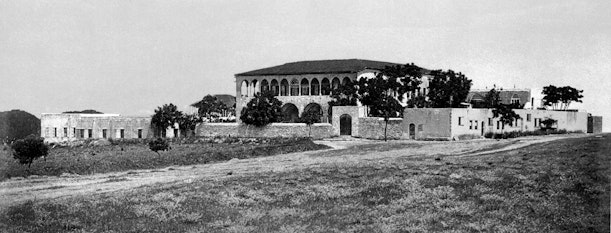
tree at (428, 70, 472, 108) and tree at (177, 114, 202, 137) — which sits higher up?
tree at (428, 70, 472, 108)

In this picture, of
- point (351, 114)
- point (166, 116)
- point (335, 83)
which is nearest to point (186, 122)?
point (166, 116)

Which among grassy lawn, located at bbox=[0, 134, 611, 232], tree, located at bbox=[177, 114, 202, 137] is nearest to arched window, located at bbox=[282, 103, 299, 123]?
tree, located at bbox=[177, 114, 202, 137]

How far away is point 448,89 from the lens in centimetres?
5316

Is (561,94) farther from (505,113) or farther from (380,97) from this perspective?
(380,97)

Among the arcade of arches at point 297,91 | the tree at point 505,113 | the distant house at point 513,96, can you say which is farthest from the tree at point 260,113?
the distant house at point 513,96

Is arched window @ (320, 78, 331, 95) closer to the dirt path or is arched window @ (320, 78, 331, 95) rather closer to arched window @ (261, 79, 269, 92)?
arched window @ (261, 79, 269, 92)

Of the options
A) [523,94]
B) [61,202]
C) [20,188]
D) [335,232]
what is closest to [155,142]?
[20,188]

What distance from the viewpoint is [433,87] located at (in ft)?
186

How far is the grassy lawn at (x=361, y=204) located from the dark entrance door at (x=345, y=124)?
34595 millimetres

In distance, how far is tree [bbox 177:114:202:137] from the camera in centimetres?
6391

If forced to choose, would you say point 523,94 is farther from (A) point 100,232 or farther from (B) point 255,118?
(A) point 100,232

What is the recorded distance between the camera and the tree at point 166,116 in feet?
208

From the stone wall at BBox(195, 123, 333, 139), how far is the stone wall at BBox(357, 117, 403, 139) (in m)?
3.59

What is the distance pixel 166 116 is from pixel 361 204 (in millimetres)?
48853
